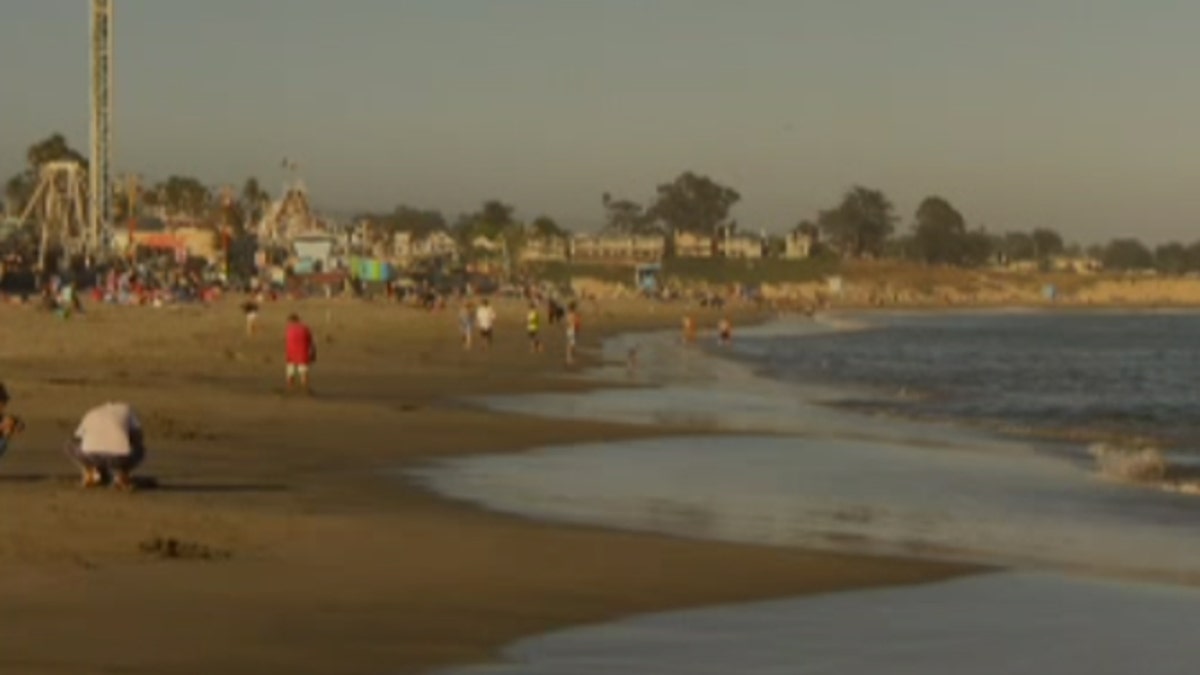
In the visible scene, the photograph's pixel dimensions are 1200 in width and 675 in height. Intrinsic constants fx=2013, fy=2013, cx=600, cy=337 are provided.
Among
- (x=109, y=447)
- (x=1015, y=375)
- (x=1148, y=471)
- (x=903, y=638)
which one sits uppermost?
(x=109, y=447)

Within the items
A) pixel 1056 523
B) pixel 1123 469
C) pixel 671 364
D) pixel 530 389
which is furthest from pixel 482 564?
pixel 671 364

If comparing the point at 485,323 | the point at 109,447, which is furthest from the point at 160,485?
the point at 485,323

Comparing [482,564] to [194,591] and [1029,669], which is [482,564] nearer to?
[194,591]

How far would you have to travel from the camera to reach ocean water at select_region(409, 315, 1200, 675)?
11828 millimetres

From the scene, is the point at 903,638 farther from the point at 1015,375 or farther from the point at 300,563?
the point at 1015,375

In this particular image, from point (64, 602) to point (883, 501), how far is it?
11444 millimetres

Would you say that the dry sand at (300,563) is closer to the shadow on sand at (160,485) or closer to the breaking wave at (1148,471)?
the shadow on sand at (160,485)

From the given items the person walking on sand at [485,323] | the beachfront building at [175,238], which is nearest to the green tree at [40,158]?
the beachfront building at [175,238]

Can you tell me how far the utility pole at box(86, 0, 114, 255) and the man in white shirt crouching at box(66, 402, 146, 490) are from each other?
100118mm

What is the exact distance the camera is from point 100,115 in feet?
383

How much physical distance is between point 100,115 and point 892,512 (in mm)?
102711

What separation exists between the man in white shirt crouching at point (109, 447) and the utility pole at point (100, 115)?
328 ft

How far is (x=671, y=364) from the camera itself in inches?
2371

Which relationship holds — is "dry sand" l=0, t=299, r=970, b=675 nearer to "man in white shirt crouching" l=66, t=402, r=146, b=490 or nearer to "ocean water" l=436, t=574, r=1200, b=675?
"man in white shirt crouching" l=66, t=402, r=146, b=490
